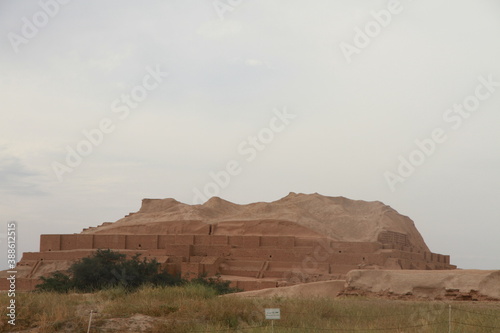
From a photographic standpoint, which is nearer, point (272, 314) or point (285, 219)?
point (272, 314)

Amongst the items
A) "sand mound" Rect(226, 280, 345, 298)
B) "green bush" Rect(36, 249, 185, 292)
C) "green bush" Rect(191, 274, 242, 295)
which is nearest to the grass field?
"sand mound" Rect(226, 280, 345, 298)

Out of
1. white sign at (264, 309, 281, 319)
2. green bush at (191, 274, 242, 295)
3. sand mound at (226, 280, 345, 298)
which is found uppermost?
white sign at (264, 309, 281, 319)

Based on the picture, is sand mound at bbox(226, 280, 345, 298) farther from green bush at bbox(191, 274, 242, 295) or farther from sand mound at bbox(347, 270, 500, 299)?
green bush at bbox(191, 274, 242, 295)

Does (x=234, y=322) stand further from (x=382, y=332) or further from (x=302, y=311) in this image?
(x=382, y=332)

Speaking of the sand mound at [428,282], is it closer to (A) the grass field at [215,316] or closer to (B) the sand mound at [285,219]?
(A) the grass field at [215,316]

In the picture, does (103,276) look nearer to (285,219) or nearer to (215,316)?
(215,316)

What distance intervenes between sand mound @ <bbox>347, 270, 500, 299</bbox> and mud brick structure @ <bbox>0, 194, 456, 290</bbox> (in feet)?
32.7

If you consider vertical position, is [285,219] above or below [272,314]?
above

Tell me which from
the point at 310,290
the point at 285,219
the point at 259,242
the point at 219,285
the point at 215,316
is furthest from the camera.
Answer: the point at 285,219

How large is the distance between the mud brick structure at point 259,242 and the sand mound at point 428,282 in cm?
996

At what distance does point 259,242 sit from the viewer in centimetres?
3494

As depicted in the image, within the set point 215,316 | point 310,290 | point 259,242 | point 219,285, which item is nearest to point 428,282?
point 310,290

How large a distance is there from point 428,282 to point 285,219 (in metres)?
19.4

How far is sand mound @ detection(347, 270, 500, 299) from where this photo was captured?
18.6 m
